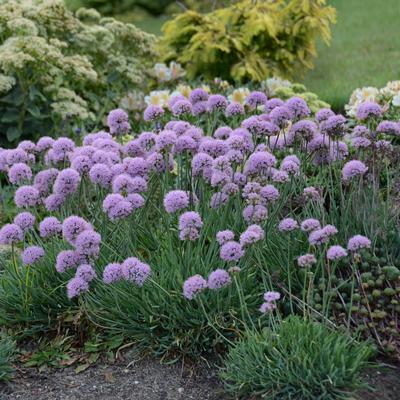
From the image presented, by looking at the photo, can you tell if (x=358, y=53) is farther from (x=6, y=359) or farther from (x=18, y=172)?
(x=6, y=359)

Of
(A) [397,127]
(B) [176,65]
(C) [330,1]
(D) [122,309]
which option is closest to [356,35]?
(C) [330,1]

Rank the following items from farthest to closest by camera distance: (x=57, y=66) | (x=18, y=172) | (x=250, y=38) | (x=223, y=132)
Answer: (x=250, y=38), (x=57, y=66), (x=223, y=132), (x=18, y=172)

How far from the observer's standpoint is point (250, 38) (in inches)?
303

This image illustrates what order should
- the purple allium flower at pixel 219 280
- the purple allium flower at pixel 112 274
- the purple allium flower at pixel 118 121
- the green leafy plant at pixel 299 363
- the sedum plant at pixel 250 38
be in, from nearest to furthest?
the green leafy plant at pixel 299 363 → the purple allium flower at pixel 219 280 → the purple allium flower at pixel 112 274 → the purple allium flower at pixel 118 121 → the sedum plant at pixel 250 38

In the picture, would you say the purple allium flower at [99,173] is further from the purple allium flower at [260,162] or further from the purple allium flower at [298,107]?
the purple allium flower at [298,107]

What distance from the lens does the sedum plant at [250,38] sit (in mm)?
7664

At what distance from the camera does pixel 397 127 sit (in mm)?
3629

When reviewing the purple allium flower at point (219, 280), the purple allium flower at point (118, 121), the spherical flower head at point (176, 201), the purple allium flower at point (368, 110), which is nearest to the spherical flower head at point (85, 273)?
the spherical flower head at point (176, 201)

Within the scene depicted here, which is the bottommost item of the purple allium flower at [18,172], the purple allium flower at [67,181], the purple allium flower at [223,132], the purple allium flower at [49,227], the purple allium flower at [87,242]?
the purple allium flower at [49,227]

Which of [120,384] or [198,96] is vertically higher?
[198,96]

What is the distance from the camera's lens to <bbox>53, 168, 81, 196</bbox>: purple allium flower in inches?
135

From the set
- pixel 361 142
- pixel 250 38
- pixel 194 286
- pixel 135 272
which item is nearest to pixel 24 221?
pixel 135 272

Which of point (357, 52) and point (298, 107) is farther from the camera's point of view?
point (357, 52)

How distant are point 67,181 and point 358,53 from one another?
23.2 feet
